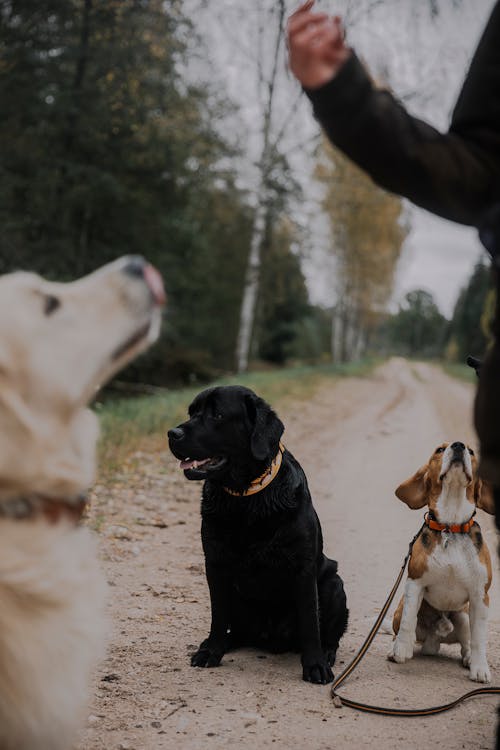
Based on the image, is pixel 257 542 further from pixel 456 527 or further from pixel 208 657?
pixel 456 527

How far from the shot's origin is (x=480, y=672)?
134 inches

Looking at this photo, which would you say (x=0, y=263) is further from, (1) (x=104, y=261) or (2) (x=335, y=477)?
(2) (x=335, y=477)

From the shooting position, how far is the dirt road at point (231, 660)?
2857mm

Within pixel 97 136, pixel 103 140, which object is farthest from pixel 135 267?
pixel 103 140

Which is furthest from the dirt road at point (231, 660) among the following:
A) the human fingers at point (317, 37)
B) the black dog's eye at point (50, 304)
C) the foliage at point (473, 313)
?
the foliage at point (473, 313)

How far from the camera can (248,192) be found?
1964cm

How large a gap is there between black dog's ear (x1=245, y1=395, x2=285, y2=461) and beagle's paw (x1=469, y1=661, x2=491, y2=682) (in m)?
1.50

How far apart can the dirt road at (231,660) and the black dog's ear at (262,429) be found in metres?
1.17

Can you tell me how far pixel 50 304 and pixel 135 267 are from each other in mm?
312

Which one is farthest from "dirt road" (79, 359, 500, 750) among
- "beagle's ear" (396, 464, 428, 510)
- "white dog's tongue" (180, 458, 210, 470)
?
"white dog's tongue" (180, 458, 210, 470)

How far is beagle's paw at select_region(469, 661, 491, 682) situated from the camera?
3.39m

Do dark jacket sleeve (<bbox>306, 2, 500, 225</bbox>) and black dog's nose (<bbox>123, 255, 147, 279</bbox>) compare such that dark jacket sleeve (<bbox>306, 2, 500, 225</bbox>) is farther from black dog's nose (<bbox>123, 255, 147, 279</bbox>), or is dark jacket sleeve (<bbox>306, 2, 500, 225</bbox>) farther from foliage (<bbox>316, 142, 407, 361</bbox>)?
foliage (<bbox>316, 142, 407, 361</bbox>)

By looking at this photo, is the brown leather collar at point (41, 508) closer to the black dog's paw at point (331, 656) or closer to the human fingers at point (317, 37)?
the human fingers at point (317, 37)

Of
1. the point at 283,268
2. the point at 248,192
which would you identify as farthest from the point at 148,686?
the point at 283,268
